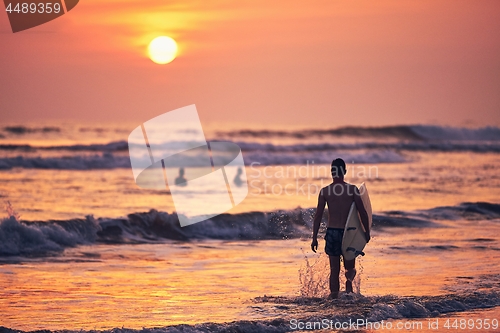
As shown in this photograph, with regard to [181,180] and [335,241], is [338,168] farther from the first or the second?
[181,180]

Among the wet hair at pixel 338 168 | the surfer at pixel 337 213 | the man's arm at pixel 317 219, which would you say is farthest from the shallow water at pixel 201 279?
the wet hair at pixel 338 168

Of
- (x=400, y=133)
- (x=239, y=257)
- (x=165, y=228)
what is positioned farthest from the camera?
(x=400, y=133)

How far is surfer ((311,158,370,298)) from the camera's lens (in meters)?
10.2

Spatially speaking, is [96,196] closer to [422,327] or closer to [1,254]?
[1,254]

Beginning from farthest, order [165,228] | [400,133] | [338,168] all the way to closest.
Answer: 1. [400,133]
2. [165,228]
3. [338,168]

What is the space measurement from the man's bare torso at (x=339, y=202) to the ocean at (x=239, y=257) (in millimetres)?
1060

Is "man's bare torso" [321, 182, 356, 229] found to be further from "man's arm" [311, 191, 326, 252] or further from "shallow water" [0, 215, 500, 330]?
"shallow water" [0, 215, 500, 330]

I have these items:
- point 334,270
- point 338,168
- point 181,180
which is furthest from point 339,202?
point 181,180

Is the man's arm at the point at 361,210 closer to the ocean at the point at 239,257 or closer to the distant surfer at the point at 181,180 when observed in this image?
the ocean at the point at 239,257

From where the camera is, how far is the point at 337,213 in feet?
33.6

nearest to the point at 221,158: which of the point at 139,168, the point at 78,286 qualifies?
the point at 139,168

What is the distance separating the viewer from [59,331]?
8.89 meters

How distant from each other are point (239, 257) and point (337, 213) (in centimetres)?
459

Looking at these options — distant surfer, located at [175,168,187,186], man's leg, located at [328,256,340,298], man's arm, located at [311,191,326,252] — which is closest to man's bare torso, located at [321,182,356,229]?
man's arm, located at [311,191,326,252]
